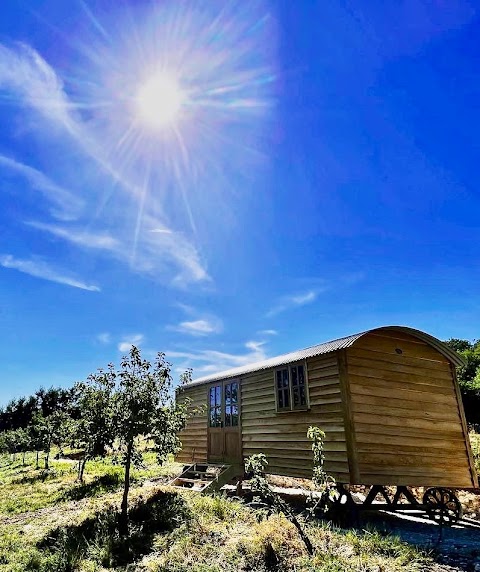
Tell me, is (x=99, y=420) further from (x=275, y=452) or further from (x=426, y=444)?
(x=426, y=444)

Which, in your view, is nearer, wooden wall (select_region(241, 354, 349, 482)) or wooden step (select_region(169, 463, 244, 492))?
wooden wall (select_region(241, 354, 349, 482))

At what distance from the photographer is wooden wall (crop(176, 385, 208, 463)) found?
609 inches

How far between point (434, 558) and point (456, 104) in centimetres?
989

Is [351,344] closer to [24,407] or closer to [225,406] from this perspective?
[225,406]

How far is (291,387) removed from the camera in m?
11.4

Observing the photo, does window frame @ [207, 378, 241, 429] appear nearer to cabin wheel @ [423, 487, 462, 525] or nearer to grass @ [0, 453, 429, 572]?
grass @ [0, 453, 429, 572]

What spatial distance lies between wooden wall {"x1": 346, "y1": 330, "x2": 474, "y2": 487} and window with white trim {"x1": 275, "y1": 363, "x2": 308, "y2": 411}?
5.49 ft

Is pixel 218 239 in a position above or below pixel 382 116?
below

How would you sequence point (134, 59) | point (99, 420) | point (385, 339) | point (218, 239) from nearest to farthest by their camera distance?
A: point (134, 59) → point (99, 420) → point (385, 339) → point (218, 239)

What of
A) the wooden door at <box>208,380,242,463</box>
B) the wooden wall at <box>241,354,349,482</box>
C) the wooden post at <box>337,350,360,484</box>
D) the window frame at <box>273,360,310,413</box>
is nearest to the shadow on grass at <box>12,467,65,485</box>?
the wooden door at <box>208,380,242,463</box>

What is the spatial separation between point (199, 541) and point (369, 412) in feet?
16.2

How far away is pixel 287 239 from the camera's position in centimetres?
1386

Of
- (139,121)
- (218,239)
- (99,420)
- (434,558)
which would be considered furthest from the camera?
(218,239)

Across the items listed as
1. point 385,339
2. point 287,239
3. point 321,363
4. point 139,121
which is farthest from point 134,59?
point 385,339
